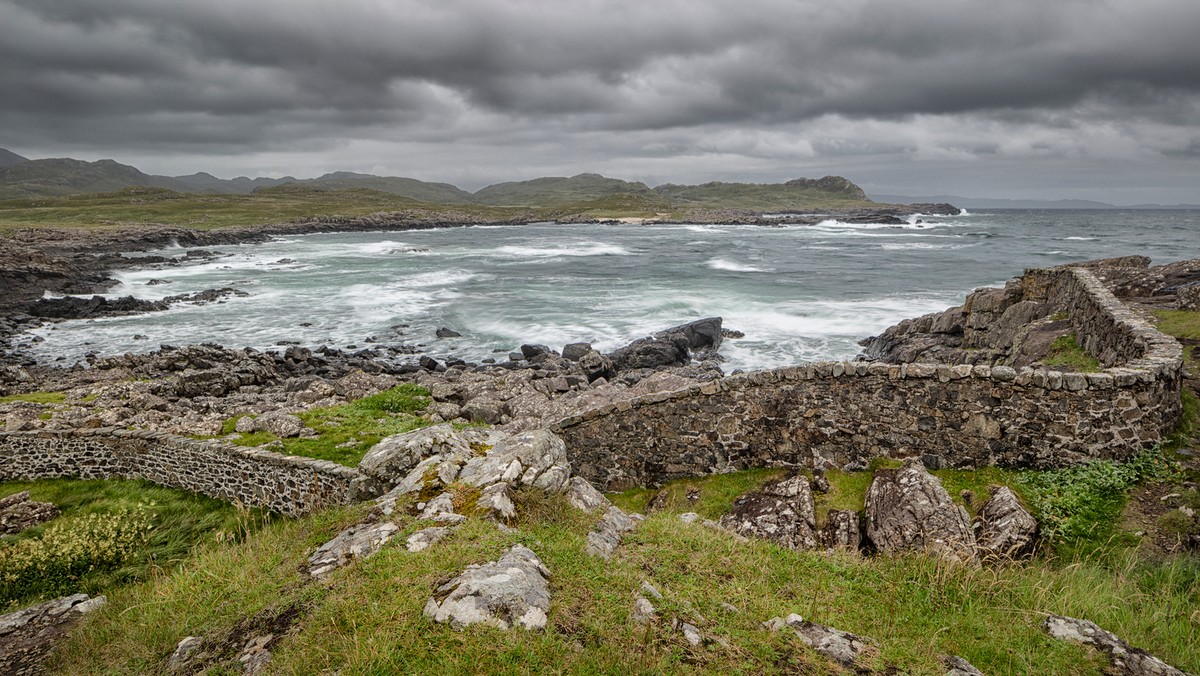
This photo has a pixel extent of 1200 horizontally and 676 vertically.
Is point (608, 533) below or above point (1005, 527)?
above

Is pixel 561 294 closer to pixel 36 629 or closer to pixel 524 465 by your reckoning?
pixel 524 465

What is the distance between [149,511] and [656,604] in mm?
12818

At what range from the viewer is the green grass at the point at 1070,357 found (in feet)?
46.8

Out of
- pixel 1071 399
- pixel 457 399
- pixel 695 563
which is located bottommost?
pixel 457 399

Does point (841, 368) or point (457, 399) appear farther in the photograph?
point (457, 399)

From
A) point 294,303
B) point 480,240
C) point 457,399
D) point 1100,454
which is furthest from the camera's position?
point 480,240

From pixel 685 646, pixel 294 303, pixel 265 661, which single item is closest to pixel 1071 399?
pixel 685 646

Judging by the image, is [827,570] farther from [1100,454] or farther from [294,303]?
[294,303]

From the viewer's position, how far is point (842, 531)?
386 inches

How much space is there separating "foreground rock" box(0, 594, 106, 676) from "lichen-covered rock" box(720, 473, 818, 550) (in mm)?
10073

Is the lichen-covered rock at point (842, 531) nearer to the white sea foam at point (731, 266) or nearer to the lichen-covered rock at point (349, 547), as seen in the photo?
the lichen-covered rock at point (349, 547)

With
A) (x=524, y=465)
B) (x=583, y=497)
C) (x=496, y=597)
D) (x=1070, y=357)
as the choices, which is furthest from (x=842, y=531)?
(x=1070, y=357)

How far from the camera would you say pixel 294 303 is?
46.3 metres

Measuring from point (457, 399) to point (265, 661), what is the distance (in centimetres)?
1528
